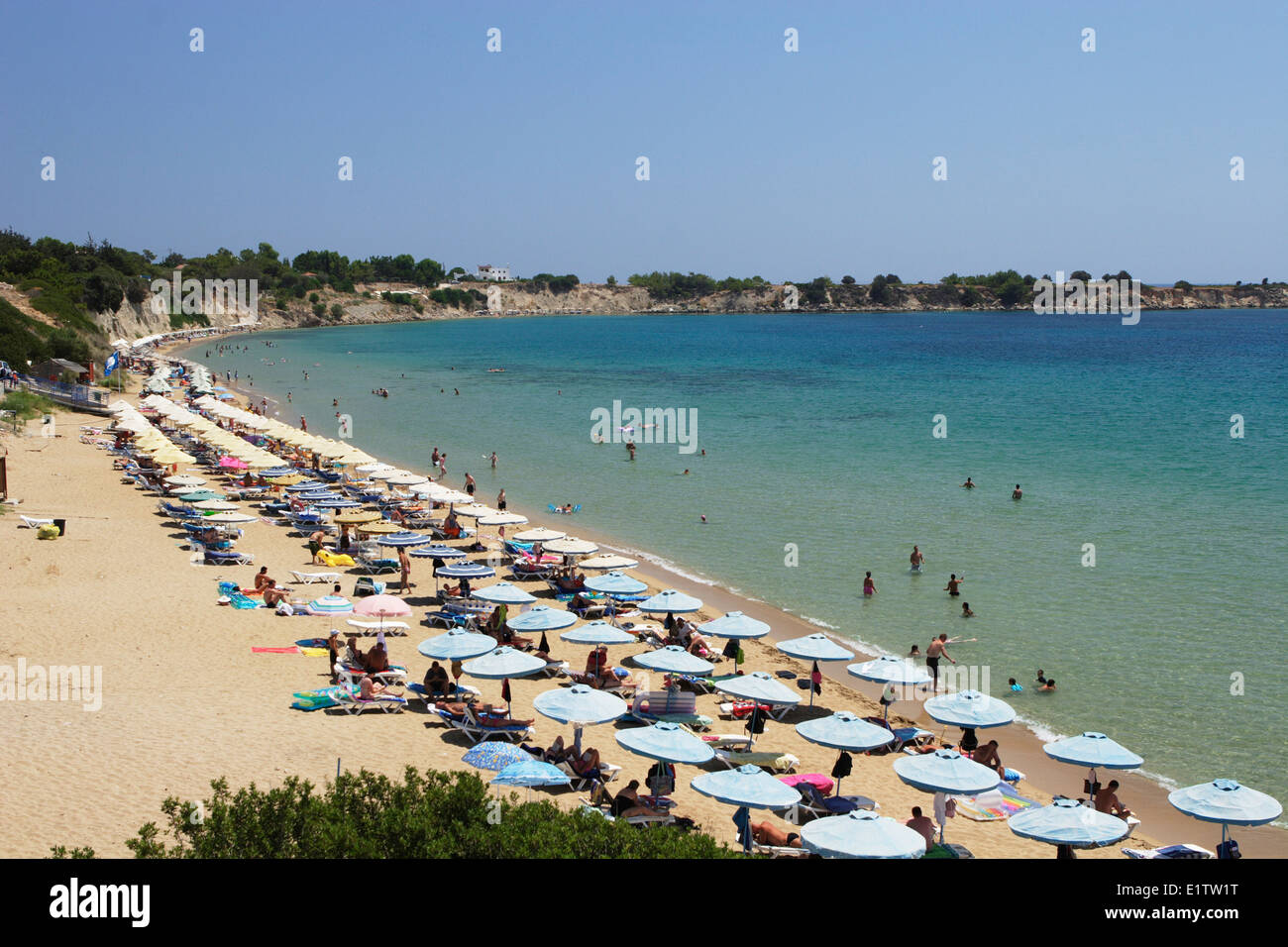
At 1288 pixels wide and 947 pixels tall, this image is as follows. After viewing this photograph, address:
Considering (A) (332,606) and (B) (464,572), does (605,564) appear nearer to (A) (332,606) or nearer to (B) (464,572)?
(B) (464,572)

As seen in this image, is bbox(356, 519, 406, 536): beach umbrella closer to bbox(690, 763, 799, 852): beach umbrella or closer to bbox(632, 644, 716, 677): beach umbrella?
bbox(632, 644, 716, 677): beach umbrella

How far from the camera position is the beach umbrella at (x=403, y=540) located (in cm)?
2302

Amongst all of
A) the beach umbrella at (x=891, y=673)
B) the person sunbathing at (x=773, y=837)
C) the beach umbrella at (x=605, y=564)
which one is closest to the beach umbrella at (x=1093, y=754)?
the beach umbrella at (x=891, y=673)

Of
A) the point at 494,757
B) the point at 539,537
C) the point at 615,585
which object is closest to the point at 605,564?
the point at 615,585

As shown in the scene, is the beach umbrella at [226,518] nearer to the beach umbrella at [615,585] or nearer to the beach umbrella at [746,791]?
the beach umbrella at [615,585]

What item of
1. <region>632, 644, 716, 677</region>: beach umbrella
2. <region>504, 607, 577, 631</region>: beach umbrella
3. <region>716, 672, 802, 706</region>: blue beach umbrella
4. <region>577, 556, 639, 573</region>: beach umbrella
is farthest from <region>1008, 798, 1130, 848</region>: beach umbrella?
<region>577, 556, 639, 573</region>: beach umbrella

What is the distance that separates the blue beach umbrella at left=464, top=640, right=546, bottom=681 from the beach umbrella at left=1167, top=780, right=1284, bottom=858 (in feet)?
26.9

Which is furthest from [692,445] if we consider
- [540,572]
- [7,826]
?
[7,826]

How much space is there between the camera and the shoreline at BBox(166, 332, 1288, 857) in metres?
12.9

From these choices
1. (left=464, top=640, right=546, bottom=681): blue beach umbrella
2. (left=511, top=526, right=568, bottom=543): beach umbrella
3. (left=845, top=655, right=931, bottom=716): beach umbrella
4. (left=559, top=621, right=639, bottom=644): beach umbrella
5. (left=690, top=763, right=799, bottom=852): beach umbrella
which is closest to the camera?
(left=690, top=763, right=799, bottom=852): beach umbrella

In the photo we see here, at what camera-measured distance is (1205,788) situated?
36.8ft

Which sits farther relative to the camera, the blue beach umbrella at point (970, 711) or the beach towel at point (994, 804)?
the blue beach umbrella at point (970, 711)

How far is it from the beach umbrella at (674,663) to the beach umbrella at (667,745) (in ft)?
9.50

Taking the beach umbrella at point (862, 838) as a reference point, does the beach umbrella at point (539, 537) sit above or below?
above
